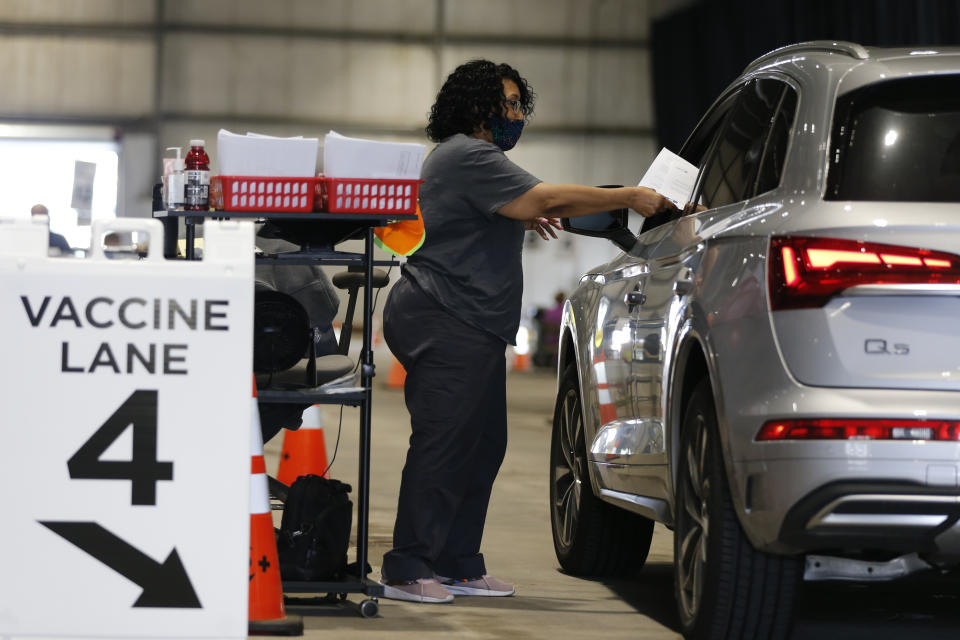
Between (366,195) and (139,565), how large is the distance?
→ 5.58 ft

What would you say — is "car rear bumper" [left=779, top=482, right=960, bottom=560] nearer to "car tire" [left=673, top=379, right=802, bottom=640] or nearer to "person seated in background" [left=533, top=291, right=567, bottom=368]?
"car tire" [left=673, top=379, right=802, bottom=640]

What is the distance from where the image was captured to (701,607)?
12.2 feet

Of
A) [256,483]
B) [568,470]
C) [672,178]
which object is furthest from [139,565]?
[568,470]

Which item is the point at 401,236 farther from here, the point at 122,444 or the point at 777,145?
the point at 122,444

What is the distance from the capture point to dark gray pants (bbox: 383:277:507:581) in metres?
4.89

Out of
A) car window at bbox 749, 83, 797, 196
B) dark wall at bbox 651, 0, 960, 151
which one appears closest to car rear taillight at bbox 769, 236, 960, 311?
car window at bbox 749, 83, 797, 196

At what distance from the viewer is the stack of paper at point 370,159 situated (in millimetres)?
4395

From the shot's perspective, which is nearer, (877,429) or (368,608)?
(877,429)

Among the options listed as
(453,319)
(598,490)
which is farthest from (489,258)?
(598,490)

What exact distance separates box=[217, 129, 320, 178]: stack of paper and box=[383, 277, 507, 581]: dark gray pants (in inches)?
30.3

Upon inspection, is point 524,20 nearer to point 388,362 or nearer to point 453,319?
point 388,362

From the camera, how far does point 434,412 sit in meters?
4.91

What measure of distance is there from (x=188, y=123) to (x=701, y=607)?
24.3 meters

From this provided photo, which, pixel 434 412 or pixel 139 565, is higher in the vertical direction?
pixel 434 412
